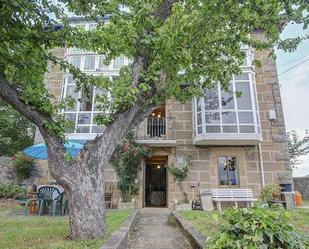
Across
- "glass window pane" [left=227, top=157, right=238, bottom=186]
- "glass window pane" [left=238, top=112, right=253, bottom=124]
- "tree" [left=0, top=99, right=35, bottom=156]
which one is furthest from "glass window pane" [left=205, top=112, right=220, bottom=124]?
"tree" [left=0, top=99, right=35, bottom=156]

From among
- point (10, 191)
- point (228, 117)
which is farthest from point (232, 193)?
point (10, 191)

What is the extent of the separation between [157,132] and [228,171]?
3870mm

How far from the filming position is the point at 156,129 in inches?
534

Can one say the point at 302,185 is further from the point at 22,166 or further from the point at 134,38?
the point at 22,166

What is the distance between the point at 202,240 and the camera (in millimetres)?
4512

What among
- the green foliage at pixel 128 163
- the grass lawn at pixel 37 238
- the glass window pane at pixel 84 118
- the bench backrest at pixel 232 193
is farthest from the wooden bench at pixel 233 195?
the grass lawn at pixel 37 238

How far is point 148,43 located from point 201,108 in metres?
7.76

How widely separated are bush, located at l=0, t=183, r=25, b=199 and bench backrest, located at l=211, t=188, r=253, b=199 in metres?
8.70

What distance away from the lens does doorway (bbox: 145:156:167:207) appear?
15275 millimetres

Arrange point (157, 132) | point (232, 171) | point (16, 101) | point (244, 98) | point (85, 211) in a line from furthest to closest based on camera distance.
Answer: point (157, 132)
point (232, 171)
point (244, 98)
point (16, 101)
point (85, 211)

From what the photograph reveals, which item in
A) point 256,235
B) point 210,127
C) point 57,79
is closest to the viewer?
point 256,235

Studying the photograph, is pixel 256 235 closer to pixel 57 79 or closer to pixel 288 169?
pixel 288 169

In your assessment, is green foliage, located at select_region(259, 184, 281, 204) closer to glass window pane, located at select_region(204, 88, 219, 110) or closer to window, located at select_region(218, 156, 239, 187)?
window, located at select_region(218, 156, 239, 187)

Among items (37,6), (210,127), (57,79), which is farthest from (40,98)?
(57,79)
